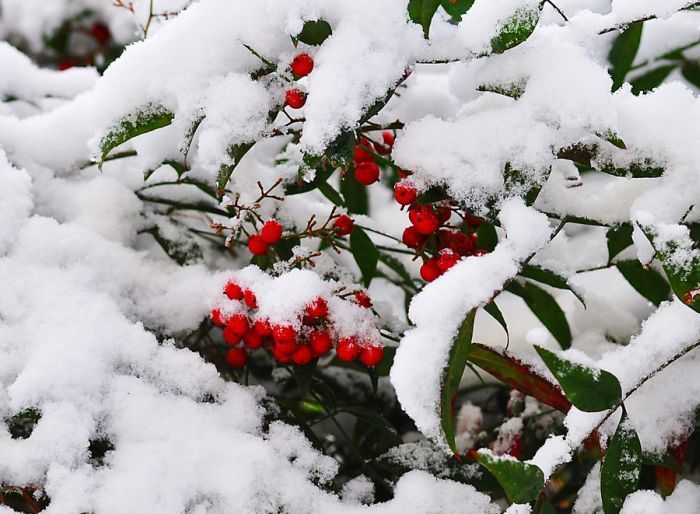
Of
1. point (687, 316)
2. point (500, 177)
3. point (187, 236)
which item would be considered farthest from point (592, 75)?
point (187, 236)

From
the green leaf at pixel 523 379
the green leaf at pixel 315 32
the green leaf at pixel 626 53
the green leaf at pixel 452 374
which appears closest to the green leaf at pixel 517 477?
the green leaf at pixel 452 374

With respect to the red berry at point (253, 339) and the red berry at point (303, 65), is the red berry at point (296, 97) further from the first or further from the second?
the red berry at point (253, 339)

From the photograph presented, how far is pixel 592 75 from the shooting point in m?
0.86

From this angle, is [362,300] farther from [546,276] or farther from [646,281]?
[646,281]

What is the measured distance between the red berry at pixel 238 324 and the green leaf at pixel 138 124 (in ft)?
0.89

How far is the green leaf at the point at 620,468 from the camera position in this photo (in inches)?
32.8

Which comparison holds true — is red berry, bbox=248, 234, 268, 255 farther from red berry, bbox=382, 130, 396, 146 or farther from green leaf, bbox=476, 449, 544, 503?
green leaf, bbox=476, 449, 544, 503

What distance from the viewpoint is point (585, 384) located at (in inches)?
30.8

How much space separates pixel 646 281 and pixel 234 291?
1.95 ft

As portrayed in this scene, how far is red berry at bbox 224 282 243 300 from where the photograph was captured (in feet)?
3.33

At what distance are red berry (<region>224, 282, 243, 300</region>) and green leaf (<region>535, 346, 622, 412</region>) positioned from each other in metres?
0.43

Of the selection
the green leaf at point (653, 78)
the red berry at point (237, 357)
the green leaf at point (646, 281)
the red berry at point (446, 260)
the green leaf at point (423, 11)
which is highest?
the green leaf at point (423, 11)

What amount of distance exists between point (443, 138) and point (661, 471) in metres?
0.50

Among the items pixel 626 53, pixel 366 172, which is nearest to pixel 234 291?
pixel 366 172
